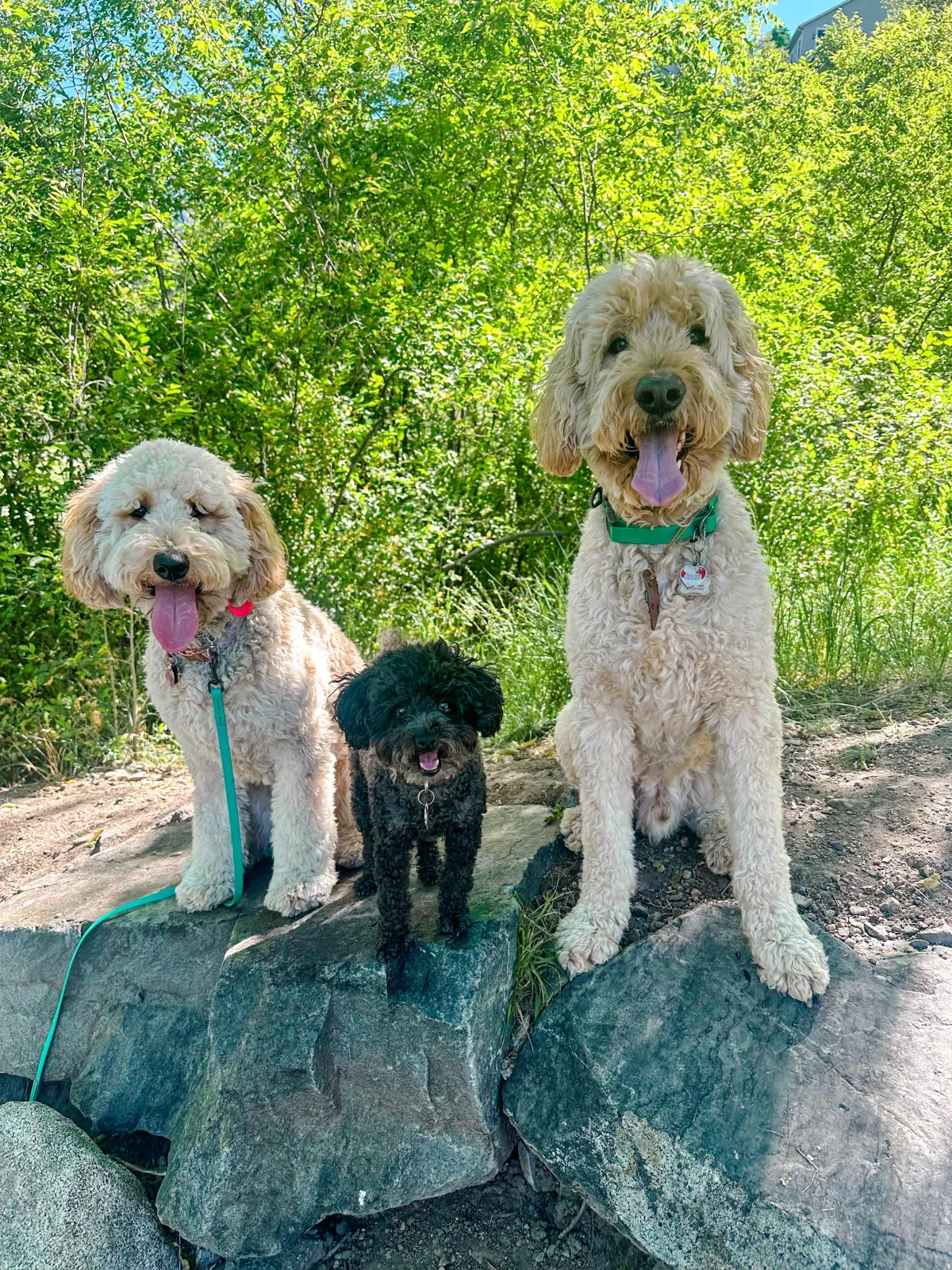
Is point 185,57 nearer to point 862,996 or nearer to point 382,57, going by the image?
point 382,57

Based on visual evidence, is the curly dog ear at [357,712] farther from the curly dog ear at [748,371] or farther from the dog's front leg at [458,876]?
the curly dog ear at [748,371]

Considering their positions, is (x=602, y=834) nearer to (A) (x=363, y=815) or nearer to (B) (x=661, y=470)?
(A) (x=363, y=815)

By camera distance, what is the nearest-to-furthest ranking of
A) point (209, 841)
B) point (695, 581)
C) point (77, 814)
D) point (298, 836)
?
1. point (695, 581)
2. point (298, 836)
3. point (209, 841)
4. point (77, 814)

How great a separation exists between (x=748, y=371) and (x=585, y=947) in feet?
6.15

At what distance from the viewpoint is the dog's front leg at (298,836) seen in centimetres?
298

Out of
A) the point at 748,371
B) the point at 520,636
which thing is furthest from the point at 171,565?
the point at 520,636

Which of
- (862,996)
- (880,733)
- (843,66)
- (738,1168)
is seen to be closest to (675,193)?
(880,733)

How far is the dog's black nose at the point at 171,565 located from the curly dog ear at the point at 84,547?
0.37 m

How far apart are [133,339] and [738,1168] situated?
17.7 feet

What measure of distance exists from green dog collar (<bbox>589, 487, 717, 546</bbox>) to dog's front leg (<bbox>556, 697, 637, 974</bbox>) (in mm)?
512

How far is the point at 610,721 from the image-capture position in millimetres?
2641

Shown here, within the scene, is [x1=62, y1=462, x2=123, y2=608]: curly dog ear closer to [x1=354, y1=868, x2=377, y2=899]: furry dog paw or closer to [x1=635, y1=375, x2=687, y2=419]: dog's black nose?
[x1=354, y1=868, x2=377, y2=899]: furry dog paw

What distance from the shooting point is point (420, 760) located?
90.3 inches

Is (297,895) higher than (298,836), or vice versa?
(298,836)
